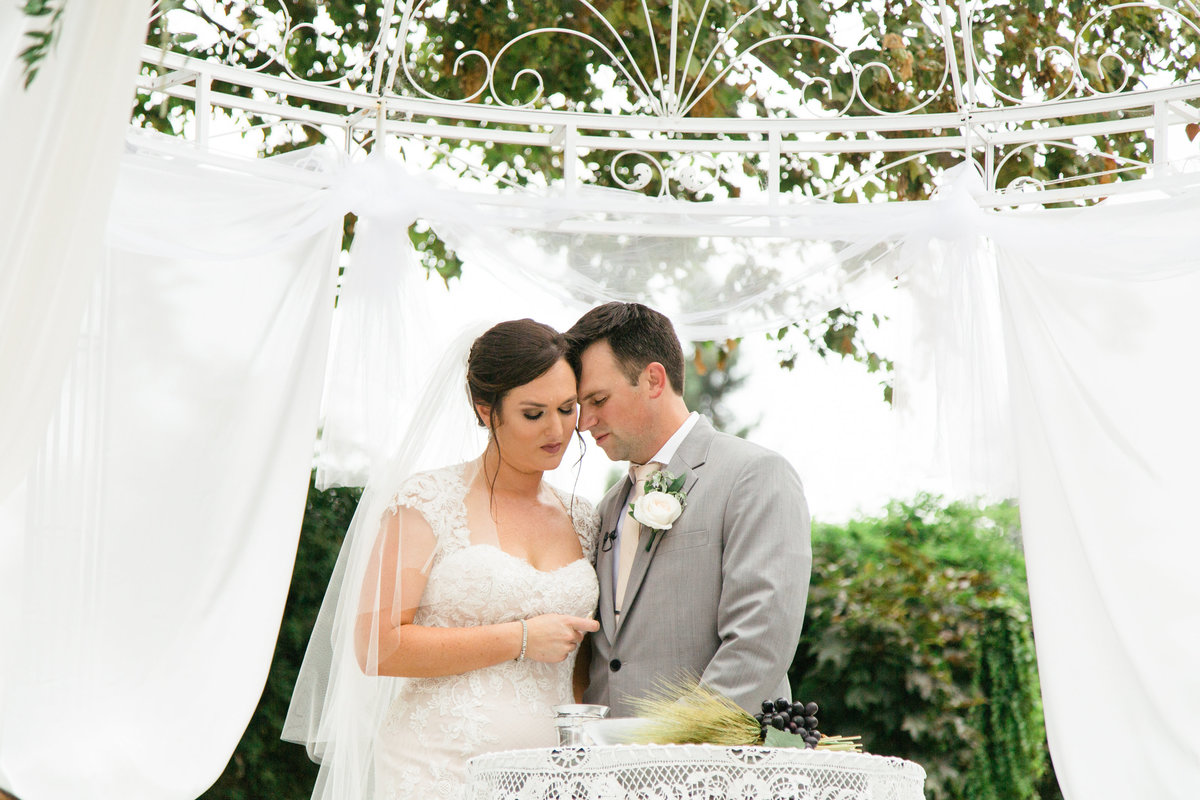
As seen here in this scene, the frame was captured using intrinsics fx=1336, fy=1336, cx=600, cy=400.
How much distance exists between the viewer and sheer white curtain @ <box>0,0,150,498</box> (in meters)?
2.15

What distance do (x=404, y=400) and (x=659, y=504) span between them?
0.99 meters

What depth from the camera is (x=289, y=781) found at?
5.58 m

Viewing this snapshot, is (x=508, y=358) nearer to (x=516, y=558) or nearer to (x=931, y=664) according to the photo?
(x=516, y=558)

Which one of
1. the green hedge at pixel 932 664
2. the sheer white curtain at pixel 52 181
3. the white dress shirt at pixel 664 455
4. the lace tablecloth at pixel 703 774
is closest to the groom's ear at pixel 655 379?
the white dress shirt at pixel 664 455

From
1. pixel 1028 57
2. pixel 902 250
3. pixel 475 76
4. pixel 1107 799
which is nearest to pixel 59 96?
pixel 902 250

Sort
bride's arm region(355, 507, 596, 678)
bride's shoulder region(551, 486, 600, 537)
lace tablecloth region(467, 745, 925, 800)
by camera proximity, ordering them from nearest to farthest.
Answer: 1. lace tablecloth region(467, 745, 925, 800)
2. bride's arm region(355, 507, 596, 678)
3. bride's shoulder region(551, 486, 600, 537)

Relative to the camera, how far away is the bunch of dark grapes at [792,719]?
9.12ft

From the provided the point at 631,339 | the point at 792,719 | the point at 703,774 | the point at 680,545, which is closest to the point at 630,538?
the point at 680,545

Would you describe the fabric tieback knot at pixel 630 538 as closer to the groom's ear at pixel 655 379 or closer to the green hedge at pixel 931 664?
the groom's ear at pixel 655 379

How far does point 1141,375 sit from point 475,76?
135 inches

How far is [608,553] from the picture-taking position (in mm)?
3971

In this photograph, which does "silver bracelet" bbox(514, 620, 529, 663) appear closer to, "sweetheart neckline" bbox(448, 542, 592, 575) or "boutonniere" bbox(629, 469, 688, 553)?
"sweetheart neckline" bbox(448, 542, 592, 575)

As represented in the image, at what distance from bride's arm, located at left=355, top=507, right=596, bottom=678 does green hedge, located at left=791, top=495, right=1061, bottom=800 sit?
2.90 metres

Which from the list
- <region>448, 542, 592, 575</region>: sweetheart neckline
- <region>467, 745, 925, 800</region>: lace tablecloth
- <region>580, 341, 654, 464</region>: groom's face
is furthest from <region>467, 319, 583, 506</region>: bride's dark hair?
<region>467, 745, 925, 800</region>: lace tablecloth
